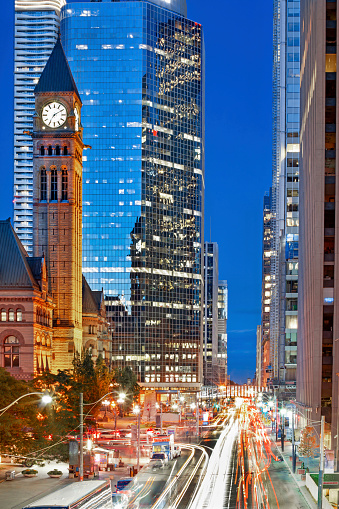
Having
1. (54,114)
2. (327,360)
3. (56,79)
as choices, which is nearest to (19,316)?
(327,360)

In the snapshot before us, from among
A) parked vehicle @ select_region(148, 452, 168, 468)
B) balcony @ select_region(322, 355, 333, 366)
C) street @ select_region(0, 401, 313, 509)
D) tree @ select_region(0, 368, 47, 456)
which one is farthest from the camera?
balcony @ select_region(322, 355, 333, 366)

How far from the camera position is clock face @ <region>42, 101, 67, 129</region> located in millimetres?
124625

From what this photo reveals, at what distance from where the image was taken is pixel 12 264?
339 feet

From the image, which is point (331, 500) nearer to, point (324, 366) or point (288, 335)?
point (324, 366)

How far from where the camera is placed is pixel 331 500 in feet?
164

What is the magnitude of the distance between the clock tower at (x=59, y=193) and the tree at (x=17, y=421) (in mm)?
58911

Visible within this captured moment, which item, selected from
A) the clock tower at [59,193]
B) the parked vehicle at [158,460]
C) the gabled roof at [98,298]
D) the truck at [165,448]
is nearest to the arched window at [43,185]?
the clock tower at [59,193]

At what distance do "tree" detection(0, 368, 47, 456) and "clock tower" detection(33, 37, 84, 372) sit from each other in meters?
58.9

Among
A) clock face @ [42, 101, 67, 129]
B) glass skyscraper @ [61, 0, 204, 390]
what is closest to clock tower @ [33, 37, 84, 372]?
clock face @ [42, 101, 67, 129]

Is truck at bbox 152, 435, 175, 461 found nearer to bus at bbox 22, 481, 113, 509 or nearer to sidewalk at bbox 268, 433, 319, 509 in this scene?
sidewalk at bbox 268, 433, 319, 509

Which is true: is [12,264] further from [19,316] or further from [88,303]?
[88,303]

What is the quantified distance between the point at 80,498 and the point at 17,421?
1980cm

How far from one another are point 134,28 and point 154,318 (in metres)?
77.2

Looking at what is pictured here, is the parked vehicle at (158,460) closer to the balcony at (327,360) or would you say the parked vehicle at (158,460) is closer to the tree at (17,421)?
the tree at (17,421)
